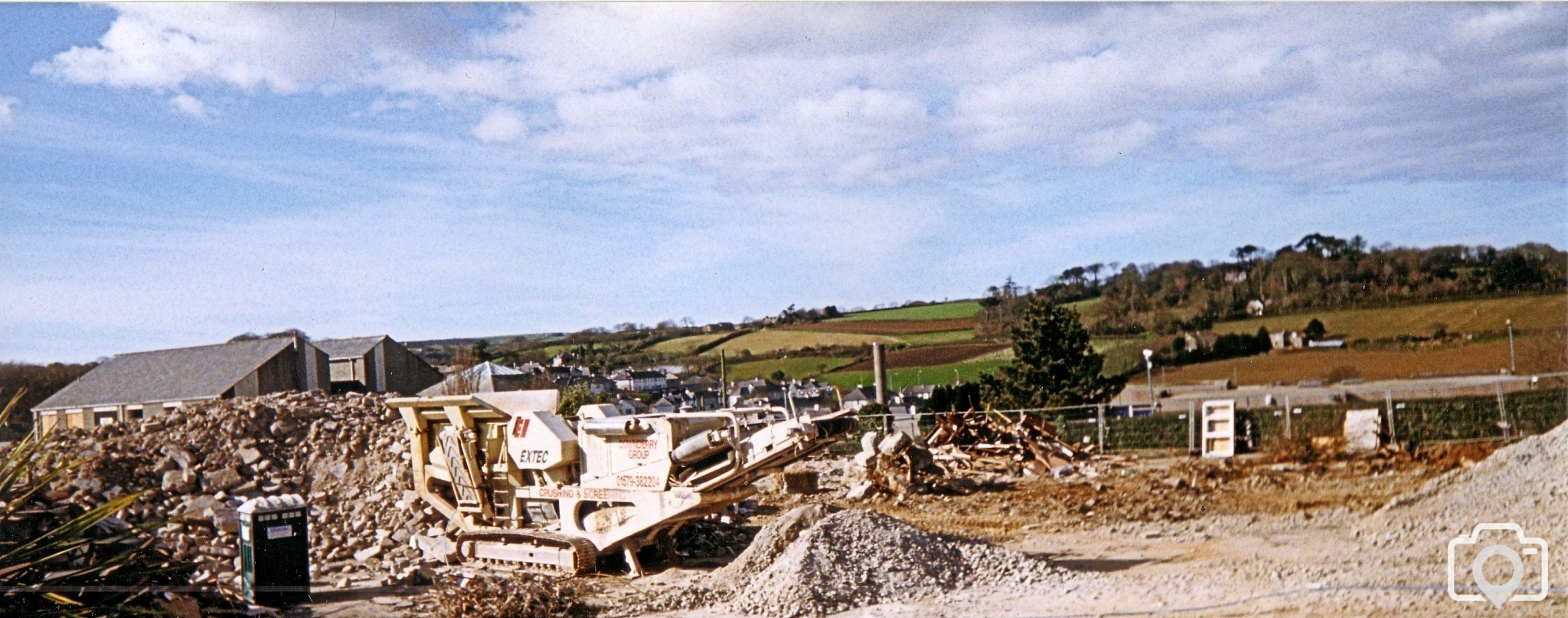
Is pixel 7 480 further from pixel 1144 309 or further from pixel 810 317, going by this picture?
pixel 810 317

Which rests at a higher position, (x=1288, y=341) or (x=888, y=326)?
(x=888, y=326)

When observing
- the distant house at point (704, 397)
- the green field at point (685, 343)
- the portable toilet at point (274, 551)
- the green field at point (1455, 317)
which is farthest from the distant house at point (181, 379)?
the green field at point (1455, 317)

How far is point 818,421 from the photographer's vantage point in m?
10.9

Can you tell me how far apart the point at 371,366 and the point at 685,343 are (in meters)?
14.5

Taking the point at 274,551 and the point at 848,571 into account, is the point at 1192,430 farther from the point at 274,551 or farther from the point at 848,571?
the point at 274,551

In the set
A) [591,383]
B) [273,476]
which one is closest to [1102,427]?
[591,383]

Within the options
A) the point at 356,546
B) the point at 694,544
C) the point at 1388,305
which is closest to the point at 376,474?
the point at 356,546

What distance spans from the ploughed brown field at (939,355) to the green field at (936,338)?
0.58ft

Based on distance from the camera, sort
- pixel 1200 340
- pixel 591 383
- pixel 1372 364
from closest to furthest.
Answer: pixel 1372 364 → pixel 1200 340 → pixel 591 383

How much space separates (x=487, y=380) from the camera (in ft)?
84.7

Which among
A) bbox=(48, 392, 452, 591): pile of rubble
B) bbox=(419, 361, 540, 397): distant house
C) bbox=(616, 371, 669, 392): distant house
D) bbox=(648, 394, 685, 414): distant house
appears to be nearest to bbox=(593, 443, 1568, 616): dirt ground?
bbox=(648, 394, 685, 414): distant house

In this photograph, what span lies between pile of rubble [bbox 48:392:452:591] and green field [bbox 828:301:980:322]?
25030 mm

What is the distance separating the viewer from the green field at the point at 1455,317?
2002 cm

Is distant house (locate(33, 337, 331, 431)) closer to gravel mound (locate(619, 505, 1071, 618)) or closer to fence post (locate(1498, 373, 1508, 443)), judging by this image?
gravel mound (locate(619, 505, 1071, 618))
